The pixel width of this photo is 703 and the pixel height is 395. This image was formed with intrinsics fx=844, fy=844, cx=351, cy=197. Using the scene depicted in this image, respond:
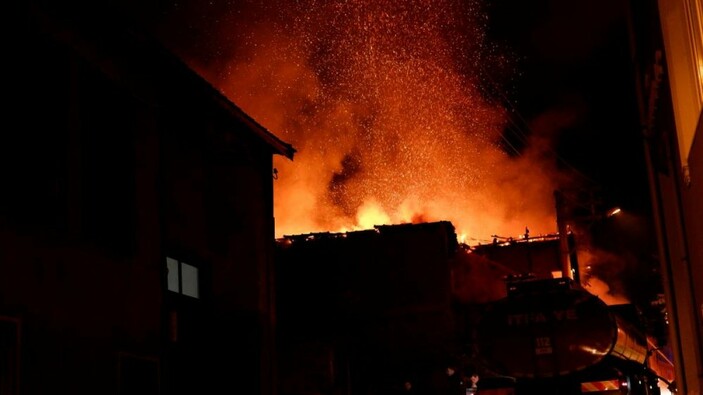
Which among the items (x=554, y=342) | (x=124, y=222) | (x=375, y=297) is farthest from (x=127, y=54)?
(x=375, y=297)

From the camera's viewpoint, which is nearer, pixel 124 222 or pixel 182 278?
pixel 124 222

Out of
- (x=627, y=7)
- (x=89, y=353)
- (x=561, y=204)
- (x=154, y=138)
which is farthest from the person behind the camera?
(x=561, y=204)

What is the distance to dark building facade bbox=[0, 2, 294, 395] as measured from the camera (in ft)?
31.1

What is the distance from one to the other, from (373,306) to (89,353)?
19950 mm

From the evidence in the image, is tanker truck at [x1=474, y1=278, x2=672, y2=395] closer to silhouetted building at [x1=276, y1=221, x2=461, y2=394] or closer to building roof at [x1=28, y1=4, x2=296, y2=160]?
building roof at [x1=28, y1=4, x2=296, y2=160]

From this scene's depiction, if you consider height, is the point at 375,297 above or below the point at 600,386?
above

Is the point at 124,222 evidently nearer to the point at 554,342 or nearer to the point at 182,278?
the point at 182,278

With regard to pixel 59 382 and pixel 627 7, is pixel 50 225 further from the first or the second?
pixel 627 7

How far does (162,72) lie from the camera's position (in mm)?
12992

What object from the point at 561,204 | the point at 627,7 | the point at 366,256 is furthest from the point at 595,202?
the point at 627,7

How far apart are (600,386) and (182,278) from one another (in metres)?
6.66

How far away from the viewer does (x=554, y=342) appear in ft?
35.8

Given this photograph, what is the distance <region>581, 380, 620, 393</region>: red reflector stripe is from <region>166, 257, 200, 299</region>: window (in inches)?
248

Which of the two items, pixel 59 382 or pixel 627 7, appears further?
pixel 627 7
